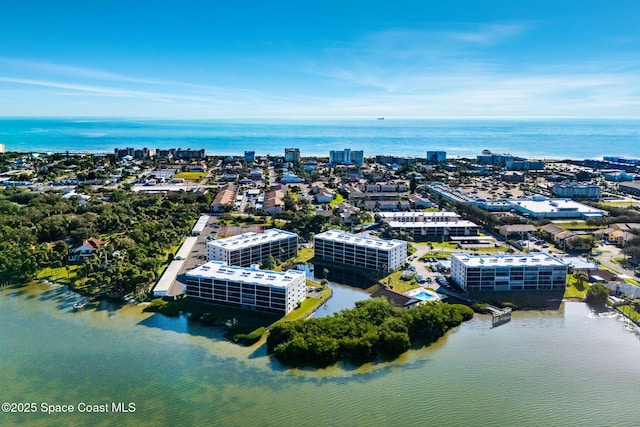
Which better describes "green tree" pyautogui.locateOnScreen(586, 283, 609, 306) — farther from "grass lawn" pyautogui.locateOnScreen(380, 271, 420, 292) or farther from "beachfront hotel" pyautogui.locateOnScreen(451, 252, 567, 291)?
"grass lawn" pyautogui.locateOnScreen(380, 271, 420, 292)

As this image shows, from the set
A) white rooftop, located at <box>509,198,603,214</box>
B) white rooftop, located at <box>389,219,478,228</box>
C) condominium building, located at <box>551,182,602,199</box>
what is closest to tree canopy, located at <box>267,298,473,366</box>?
white rooftop, located at <box>389,219,478,228</box>

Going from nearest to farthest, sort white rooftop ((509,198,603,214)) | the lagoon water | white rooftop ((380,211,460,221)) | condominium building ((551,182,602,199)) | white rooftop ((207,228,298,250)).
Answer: the lagoon water, white rooftop ((207,228,298,250)), white rooftop ((380,211,460,221)), white rooftop ((509,198,603,214)), condominium building ((551,182,602,199))

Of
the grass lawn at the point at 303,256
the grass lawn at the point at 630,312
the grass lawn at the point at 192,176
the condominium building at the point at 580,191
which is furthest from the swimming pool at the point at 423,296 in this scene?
the grass lawn at the point at 192,176

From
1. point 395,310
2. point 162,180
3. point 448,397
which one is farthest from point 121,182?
point 448,397

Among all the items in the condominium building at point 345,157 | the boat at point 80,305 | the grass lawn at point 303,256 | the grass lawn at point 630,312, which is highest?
the condominium building at point 345,157

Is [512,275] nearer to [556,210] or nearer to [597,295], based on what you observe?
[597,295]

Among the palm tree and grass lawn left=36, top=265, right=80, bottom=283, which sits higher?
the palm tree

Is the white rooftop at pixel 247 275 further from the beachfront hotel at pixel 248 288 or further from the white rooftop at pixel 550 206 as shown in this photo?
the white rooftop at pixel 550 206

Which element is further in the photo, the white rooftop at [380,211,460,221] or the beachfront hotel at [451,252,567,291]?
the white rooftop at [380,211,460,221]

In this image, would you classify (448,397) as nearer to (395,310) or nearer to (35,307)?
(395,310)
